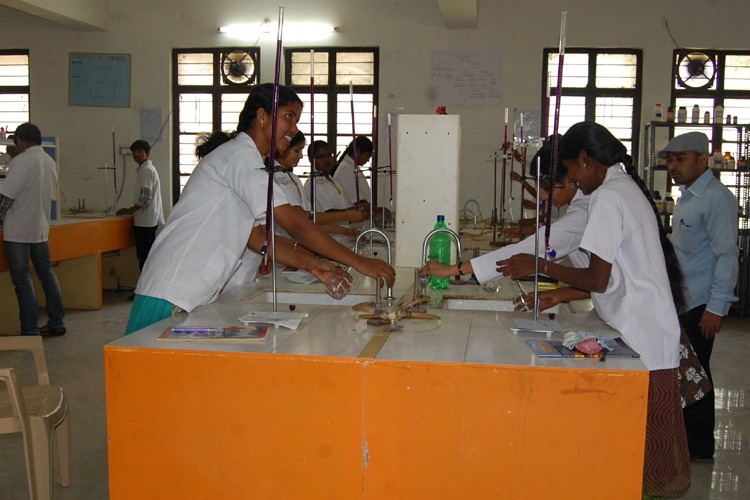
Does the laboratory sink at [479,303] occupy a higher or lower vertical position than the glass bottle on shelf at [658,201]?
lower

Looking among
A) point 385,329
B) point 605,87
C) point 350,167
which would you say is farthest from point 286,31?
point 385,329

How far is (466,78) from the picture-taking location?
276 inches

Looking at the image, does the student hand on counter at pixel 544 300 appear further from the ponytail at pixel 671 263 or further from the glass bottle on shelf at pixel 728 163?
the glass bottle on shelf at pixel 728 163

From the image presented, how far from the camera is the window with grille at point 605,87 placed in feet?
22.7

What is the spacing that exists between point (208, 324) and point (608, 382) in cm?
100

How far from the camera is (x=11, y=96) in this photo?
7.82 m

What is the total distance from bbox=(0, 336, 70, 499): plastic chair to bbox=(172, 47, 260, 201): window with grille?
531 centimetres

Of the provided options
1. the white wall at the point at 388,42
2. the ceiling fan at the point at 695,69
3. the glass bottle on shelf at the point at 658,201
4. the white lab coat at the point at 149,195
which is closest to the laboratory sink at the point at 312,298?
the white lab coat at the point at 149,195

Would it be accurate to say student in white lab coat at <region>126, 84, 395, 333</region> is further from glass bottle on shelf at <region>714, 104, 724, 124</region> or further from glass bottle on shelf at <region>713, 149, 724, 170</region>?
glass bottle on shelf at <region>714, 104, 724, 124</region>

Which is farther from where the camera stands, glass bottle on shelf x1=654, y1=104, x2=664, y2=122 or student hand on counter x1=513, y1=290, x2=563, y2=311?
glass bottle on shelf x1=654, y1=104, x2=664, y2=122

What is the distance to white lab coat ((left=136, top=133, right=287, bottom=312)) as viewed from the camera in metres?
2.03

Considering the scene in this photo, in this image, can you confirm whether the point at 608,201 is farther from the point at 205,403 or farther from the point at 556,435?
the point at 205,403

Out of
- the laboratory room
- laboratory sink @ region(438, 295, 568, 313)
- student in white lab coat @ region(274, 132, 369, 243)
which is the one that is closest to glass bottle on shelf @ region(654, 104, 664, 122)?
the laboratory room

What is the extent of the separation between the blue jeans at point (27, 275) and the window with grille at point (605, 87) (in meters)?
4.59
